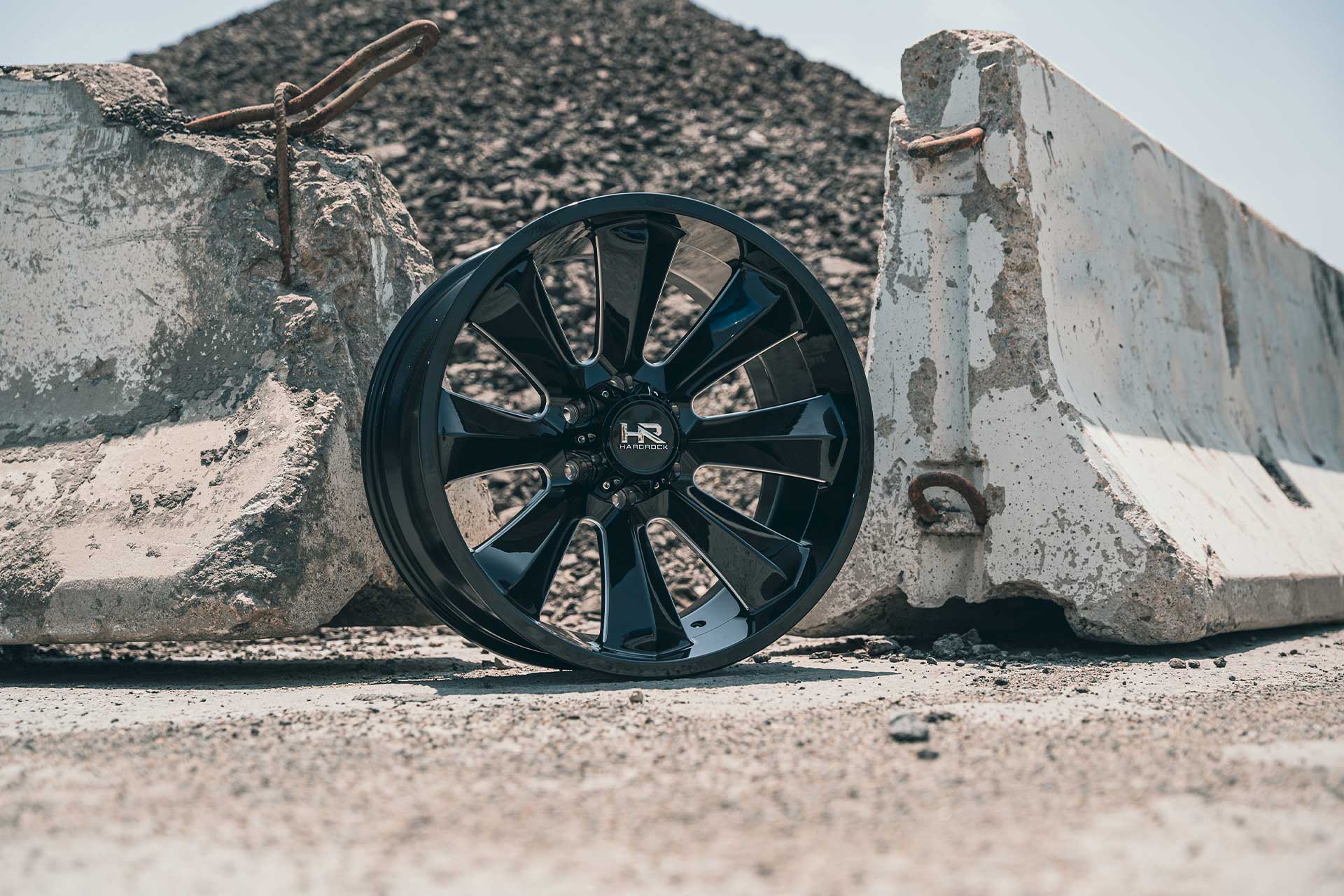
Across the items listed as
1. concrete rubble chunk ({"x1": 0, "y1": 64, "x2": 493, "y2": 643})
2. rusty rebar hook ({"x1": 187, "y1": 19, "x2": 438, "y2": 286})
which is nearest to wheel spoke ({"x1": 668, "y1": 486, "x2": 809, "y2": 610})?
concrete rubble chunk ({"x1": 0, "y1": 64, "x2": 493, "y2": 643})

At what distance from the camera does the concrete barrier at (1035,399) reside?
446 centimetres

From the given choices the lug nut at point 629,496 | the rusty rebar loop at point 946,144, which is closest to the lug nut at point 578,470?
the lug nut at point 629,496

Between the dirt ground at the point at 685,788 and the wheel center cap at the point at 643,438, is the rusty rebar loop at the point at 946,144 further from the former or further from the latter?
the dirt ground at the point at 685,788

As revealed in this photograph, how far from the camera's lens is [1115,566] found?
172 inches

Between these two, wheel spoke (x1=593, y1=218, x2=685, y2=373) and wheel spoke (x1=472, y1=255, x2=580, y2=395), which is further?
wheel spoke (x1=593, y1=218, x2=685, y2=373)

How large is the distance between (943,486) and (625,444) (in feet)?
4.55

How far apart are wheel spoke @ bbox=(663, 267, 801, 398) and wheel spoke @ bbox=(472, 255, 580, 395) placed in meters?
0.44

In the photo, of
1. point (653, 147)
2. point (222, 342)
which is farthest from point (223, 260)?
point (653, 147)

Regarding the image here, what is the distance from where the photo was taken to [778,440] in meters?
4.40

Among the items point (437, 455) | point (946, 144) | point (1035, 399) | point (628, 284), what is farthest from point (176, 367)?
point (1035, 399)

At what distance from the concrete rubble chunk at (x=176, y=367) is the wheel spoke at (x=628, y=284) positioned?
3.18ft

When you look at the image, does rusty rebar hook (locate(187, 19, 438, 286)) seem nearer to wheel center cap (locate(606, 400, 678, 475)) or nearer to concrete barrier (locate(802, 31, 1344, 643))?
wheel center cap (locate(606, 400, 678, 475))

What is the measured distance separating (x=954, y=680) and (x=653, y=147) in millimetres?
10354

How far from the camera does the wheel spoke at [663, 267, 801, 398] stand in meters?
4.31
